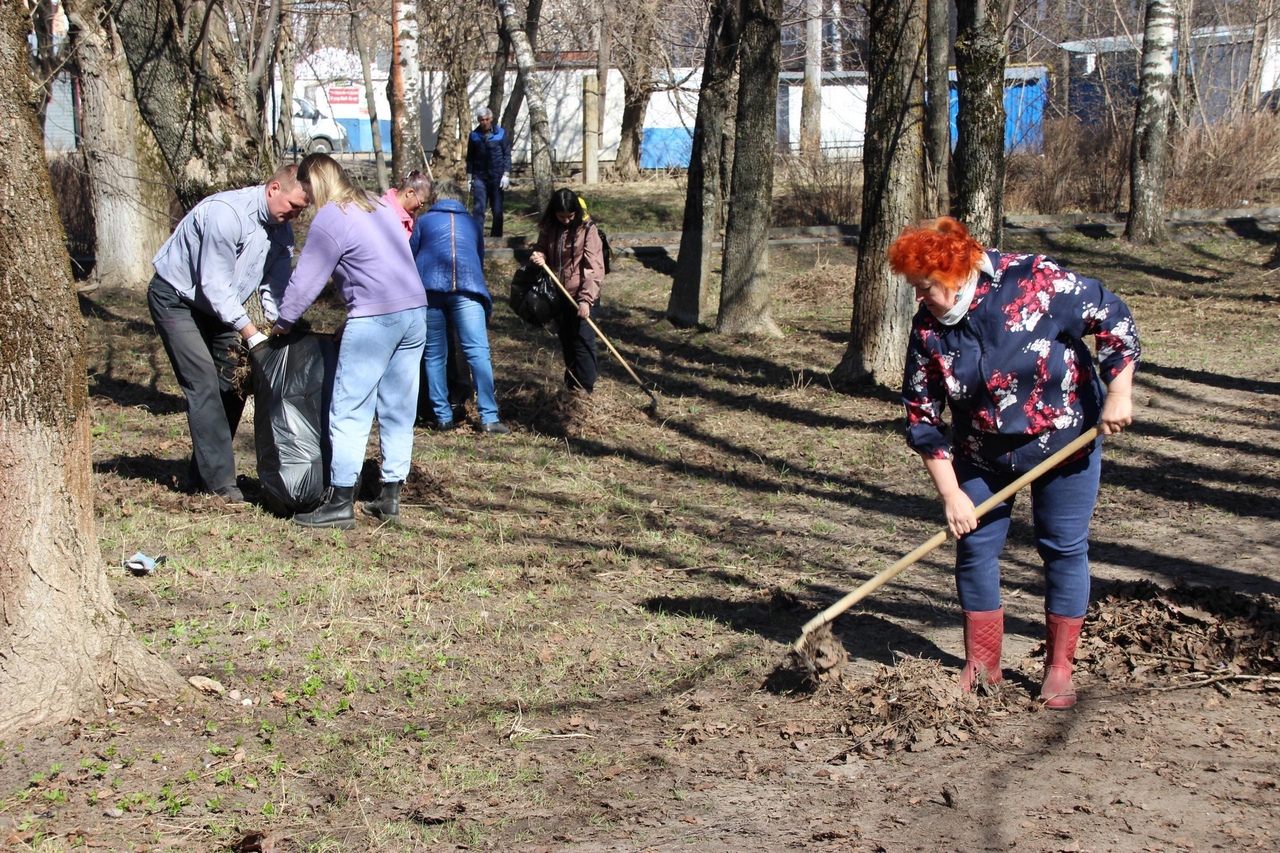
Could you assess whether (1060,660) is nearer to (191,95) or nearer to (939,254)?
(939,254)

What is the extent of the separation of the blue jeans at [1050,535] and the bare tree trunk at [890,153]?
17.5 feet

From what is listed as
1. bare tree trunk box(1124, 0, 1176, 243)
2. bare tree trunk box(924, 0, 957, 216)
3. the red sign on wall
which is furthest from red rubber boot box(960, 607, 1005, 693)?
the red sign on wall

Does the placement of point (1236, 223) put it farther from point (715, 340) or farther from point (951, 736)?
point (951, 736)

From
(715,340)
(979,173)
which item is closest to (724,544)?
(979,173)

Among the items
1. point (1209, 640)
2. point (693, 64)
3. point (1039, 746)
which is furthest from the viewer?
point (693, 64)

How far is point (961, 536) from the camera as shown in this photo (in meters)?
3.86

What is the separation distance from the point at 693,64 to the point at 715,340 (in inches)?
803

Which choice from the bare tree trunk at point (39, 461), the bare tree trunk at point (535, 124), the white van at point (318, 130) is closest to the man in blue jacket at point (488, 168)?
the bare tree trunk at point (535, 124)

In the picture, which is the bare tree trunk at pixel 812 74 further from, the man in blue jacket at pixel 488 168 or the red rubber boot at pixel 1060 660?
the red rubber boot at pixel 1060 660

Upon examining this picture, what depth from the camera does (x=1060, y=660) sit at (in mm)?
3982

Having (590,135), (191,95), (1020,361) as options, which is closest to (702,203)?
(191,95)

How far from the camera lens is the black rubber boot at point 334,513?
230 inches

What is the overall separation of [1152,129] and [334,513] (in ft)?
44.6

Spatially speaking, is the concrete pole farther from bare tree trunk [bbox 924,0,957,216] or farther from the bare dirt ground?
the bare dirt ground
